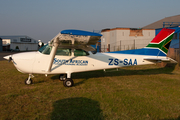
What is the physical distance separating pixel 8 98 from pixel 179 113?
479cm

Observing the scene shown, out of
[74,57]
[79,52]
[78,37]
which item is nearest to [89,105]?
[78,37]

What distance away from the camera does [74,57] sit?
21.7 ft

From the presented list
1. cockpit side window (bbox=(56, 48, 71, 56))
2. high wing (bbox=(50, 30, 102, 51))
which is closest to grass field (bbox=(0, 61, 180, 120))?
cockpit side window (bbox=(56, 48, 71, 56))

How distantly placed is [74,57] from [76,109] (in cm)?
311

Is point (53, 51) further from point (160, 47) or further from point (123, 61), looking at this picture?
point (160, 47)

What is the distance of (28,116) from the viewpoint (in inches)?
137

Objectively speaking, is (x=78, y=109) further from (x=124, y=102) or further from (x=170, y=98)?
(x=170, y=98)

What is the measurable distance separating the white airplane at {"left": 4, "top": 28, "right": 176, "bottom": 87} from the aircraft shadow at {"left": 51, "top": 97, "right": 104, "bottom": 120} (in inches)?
69.4

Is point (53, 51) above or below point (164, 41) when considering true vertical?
below

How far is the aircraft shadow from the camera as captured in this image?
3.42m

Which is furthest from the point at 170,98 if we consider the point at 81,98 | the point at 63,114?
the point at 63,114

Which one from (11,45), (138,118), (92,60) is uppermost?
(11,45)

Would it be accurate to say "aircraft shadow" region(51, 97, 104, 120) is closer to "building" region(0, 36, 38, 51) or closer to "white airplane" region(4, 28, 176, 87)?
"white airplane" region(4, 28, 176, 87)

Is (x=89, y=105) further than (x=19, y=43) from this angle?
No
